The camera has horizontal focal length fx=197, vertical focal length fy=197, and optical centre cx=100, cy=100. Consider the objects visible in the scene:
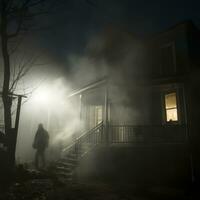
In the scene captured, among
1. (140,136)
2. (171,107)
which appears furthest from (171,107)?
(140,136)

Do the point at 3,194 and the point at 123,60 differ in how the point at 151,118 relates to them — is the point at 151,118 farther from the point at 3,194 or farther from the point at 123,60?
the point at 3,194

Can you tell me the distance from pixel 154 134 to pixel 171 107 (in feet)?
5.87

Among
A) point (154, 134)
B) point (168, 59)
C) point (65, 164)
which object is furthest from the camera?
point (168, 59)

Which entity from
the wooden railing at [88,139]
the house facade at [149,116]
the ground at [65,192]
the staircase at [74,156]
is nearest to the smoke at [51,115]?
the house facade at [149,116]

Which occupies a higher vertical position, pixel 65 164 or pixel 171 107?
pixel 171 107

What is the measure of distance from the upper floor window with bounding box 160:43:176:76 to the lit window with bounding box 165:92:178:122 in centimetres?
143

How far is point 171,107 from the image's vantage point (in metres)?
10.6

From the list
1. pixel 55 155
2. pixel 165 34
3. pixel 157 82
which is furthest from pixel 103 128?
pixel 165 34

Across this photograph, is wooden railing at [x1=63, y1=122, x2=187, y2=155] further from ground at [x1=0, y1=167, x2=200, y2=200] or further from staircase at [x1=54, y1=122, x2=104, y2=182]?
ground at [x1=0, y1=167, x2=200, y2=200]

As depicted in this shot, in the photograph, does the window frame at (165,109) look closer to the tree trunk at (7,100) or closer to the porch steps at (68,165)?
the porch steps at (68,165)

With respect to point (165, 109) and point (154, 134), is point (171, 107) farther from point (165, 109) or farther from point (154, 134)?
point (154, 134)

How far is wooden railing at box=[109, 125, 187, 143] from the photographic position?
31.0 ft

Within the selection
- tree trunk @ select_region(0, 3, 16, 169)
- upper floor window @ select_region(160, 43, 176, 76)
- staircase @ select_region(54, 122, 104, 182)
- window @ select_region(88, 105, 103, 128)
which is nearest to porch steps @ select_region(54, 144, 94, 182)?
staircase @ select_region(54, 122, 104, 182)

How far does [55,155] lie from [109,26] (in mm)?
10548
